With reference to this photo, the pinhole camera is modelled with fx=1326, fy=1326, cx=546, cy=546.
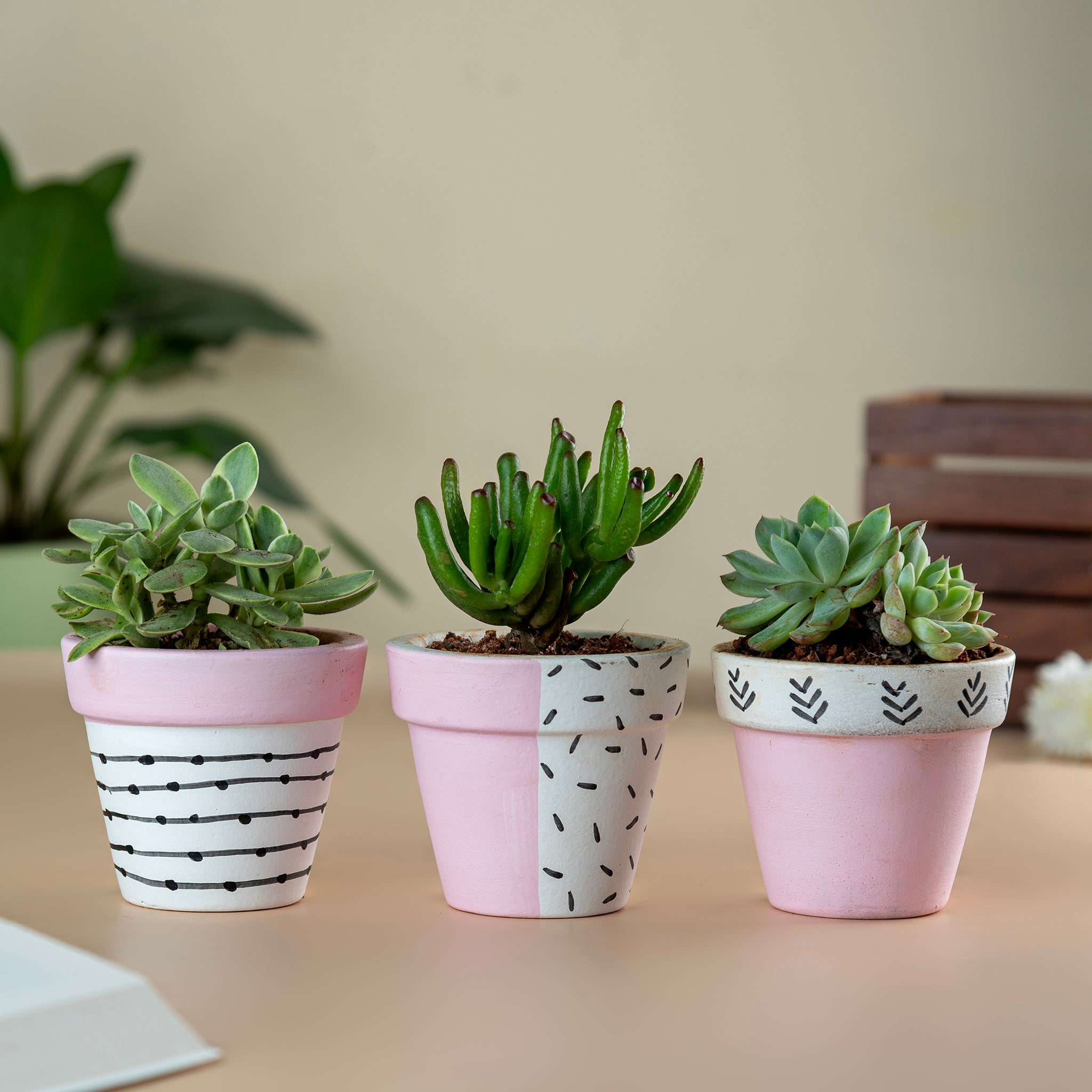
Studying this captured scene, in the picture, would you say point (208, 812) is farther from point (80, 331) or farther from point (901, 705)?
point (80, 331)

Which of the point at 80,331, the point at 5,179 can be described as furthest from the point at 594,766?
the point at 80,331

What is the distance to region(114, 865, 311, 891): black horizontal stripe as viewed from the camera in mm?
572

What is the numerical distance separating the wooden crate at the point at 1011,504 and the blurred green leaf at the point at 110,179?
63.1 inches

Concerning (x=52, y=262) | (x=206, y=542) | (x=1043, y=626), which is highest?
(x=52, y=262)

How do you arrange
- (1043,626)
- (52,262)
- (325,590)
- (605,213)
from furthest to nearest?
(605,213), (52,262), (1043,626), (325,590)

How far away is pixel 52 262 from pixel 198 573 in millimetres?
1800

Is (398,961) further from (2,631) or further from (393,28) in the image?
(393,28)

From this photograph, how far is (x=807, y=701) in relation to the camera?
56 centimetres

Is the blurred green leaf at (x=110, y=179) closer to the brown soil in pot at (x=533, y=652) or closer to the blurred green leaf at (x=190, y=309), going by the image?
the blurred green leaf at (x=190, y=309)

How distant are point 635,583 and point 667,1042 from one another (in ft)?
7.18

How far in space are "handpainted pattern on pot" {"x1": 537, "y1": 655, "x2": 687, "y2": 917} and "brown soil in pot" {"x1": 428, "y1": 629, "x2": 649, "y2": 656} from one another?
0.02 m

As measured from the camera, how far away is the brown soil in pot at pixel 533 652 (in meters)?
0.58

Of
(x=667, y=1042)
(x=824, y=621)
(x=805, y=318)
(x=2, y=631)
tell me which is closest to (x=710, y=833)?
(x=824, y=621)

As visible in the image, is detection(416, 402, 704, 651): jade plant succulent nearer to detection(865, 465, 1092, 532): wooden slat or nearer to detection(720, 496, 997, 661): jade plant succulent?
detection(720, 496, 997, 661): jade plant succulent
